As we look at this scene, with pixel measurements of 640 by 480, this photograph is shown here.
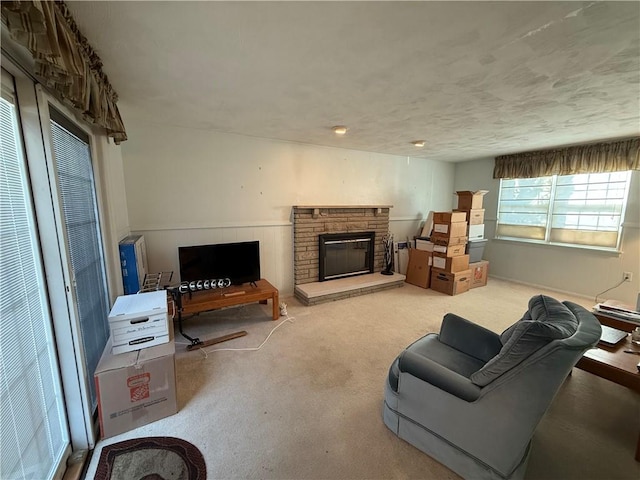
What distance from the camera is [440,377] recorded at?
139 cm

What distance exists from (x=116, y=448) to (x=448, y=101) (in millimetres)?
3331

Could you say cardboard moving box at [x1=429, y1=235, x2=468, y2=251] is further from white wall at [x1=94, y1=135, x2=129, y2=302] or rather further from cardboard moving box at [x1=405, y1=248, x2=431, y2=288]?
white wall at [x1=94, y1=135, x2=129, y2=302]

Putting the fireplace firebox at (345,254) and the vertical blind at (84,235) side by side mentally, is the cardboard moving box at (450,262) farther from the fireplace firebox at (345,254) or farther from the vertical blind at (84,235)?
the vertical blind at (84,235)

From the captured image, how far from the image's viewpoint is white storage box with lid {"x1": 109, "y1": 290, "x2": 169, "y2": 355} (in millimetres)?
1690

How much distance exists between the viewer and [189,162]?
3102mm

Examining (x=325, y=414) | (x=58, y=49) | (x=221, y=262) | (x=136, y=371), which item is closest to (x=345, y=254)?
(x=221, y=262)

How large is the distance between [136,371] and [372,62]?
238 cm

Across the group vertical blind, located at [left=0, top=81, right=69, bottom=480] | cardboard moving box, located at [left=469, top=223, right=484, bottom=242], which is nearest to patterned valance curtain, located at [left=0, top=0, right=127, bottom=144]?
vertical blind, located at [left=0, top=81, right=69, bottom=480]

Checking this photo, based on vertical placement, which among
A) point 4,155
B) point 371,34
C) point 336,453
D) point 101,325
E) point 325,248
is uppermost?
point 371,34

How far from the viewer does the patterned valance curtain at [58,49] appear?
824 mm

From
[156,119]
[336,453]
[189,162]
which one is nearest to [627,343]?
[336,453]

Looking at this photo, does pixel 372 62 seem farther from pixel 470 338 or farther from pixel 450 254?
pixel 450 254

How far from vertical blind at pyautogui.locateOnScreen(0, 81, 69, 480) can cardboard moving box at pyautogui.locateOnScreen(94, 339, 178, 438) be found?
0.73 ft

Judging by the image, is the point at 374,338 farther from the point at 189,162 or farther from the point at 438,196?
the point at 438,196
